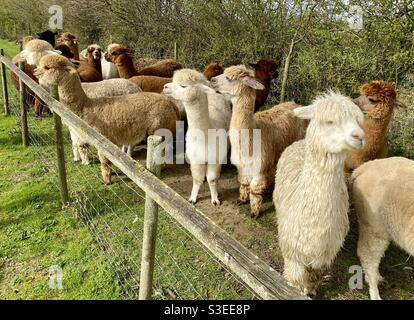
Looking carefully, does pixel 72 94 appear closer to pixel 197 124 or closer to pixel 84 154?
pixel 84 154

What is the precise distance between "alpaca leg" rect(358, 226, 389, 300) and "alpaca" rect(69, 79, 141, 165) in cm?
371

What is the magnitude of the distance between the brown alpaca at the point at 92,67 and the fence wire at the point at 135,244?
232 cm

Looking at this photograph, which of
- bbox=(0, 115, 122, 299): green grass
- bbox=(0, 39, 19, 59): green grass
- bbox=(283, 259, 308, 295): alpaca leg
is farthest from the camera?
bbox=(0, 39, 19, 59): green grass

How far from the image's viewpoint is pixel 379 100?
358 cm

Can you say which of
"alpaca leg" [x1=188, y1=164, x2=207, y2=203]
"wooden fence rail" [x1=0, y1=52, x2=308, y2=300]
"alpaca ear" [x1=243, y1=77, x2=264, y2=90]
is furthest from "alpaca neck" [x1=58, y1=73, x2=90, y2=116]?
"wooden fence rail" [x1=0, y1=52, x2=308, y2=300]

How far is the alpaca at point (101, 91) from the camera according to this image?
5.55 metres

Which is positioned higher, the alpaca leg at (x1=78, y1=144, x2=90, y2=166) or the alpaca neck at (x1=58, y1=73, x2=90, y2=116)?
the alpaca neck at (x1=58, y1=73, x2=90, y2=116)

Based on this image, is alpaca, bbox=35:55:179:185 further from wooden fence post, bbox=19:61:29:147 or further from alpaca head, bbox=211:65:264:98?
alpaca head, bbox=211:65:264:98

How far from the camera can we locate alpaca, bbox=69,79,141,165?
5.55 m

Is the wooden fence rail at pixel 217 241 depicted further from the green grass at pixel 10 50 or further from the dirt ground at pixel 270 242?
the green grass at pixel 10 50

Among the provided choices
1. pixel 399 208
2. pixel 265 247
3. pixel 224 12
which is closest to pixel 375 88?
pixel 399 208

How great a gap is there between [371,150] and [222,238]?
9.05 feet

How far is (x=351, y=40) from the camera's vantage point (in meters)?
5.82

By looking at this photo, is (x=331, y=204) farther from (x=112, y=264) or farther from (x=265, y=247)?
(x=112, y=264)
